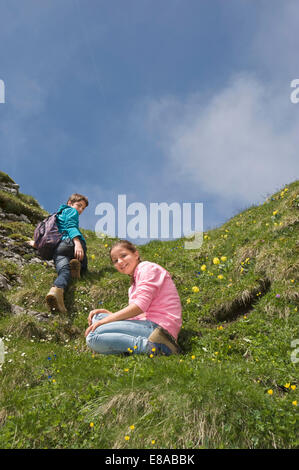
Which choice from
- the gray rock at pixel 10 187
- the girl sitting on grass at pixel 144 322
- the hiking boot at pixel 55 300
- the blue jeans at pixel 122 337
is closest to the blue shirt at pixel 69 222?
the hiking boot at pixel 55 300

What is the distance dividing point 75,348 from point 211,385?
3223 mm

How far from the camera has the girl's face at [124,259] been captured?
22.3 ft

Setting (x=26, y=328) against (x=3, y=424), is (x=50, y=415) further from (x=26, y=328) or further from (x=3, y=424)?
(x=26, y=328)

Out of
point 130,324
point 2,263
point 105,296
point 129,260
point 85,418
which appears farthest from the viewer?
point 2,263

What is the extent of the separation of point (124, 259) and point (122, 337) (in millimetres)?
1416

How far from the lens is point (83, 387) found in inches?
200

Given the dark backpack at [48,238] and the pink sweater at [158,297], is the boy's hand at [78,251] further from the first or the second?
the pink sweater at [158,297]

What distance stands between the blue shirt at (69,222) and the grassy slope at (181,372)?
1.37 meters

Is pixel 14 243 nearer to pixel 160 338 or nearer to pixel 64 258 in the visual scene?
pixel 64 258

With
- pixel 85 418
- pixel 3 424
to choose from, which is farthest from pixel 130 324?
pixel 3 424

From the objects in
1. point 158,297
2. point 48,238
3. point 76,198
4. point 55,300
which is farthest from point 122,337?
point 76,198

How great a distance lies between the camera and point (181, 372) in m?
5.18

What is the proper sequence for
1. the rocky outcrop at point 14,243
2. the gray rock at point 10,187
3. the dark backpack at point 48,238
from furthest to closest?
the gray rock at point 10,187 → the dark backpack at point 48,238 → the rocky outcrop at point 14,243

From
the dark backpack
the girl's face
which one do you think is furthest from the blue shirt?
the girl's face
